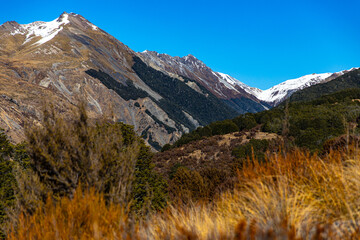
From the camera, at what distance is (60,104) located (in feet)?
242

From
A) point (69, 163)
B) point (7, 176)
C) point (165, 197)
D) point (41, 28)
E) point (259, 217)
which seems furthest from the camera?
point (41, 28)

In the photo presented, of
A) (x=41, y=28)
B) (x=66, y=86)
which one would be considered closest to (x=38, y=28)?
(x=41, y=28)

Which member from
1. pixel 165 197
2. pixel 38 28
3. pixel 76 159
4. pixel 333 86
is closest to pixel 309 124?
pixel 165 197

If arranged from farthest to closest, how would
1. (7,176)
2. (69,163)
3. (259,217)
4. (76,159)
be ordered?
(7,176)
(76,159)
(69,163)
(259,217)

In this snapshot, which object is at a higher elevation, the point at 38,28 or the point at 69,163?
the point at 38,28

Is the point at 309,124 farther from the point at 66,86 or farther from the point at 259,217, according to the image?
the point at 66,86

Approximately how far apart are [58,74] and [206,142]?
279 ft

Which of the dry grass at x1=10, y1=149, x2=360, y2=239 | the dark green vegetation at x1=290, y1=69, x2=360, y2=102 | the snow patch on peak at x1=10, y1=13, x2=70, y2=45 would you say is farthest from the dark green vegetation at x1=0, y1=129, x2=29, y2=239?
the snow patch on peak at x1=10, y1=13, x2=70, y2=45

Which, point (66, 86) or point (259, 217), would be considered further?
point (66, 86)

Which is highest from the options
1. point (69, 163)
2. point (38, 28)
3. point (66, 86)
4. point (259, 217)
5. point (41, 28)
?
point (38, 28)

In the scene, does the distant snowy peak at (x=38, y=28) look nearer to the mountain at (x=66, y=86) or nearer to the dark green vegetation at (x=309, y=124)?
the mountain at (x=66, y=86)

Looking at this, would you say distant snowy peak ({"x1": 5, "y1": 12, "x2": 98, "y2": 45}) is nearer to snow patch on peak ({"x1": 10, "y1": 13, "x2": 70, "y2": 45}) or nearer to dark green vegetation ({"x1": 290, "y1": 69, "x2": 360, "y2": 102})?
snow patch on peak ({"x1": 10, "y1": 13, "x2": 70, "y2": 45})

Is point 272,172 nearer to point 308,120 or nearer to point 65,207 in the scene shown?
point 65,207

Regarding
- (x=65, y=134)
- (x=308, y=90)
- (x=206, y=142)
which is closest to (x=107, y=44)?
(x=308, y=90)
